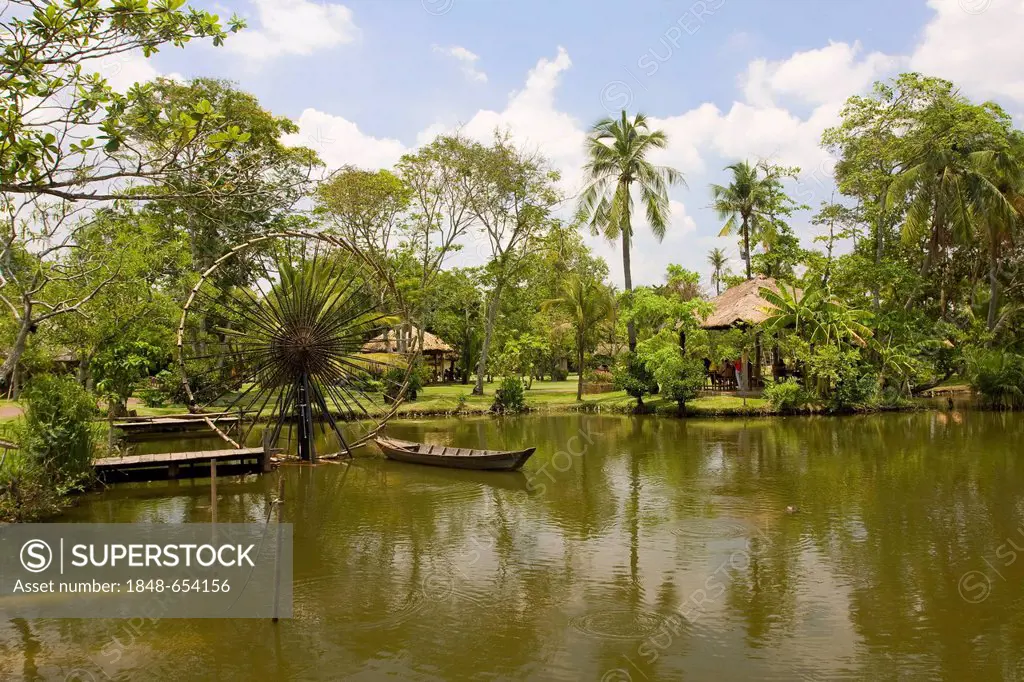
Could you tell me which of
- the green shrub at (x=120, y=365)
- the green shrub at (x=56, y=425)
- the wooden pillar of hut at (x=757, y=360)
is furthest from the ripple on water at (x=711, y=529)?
the wooden pillar of hut at (x=757, y=360)

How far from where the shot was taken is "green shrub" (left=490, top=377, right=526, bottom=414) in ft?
96.6

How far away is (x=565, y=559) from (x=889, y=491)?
25.0 feet

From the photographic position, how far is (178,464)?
1644 cm

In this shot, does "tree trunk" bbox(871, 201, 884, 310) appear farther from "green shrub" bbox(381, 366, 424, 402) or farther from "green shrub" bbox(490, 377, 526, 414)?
"green shrub" bbox(381, 366, 424, 402)

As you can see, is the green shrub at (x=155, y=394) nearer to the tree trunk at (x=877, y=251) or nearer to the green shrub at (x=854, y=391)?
the green shrub at (x=854, y=391)

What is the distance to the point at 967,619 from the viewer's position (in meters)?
7.92

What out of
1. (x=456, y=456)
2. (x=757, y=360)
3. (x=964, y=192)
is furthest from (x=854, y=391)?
(x=456, y=456)

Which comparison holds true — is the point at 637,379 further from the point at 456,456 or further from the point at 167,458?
the point at 167,458

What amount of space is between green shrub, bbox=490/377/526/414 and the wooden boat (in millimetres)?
10746

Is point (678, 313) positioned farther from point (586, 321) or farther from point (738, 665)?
point (738, 665)

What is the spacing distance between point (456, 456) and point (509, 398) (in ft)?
40.7

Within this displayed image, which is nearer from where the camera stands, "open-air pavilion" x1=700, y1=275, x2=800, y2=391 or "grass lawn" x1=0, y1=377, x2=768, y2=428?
"grass lawn" x1=0, y1=377, x2=768, y2=428

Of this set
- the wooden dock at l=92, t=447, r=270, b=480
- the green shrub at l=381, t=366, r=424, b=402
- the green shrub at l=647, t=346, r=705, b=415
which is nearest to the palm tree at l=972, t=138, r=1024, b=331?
the green shrub at l=647, t=346, r=705, b=415

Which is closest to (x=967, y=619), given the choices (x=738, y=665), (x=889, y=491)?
(x=738, y=665)
